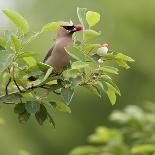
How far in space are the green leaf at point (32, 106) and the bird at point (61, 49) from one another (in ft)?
0.65

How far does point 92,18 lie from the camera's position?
11.9 feet

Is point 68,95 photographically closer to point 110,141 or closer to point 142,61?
point 110,141

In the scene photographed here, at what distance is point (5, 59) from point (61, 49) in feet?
2.26

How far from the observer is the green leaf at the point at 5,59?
334 centimetres

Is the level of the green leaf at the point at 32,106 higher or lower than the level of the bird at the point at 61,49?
lower

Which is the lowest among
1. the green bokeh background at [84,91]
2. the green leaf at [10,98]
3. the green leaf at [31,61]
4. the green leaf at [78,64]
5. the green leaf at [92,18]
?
the green bokeh background at [84,91]

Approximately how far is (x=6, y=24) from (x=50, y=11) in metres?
1.92

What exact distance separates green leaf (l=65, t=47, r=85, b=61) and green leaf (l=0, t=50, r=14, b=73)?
24 cm

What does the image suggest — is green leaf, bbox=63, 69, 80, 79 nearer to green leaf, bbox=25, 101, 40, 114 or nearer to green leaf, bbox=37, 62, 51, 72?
green leaf, bbox=37, 62, 51, 72

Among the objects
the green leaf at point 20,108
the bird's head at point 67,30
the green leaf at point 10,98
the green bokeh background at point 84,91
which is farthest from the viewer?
the green bokeh background at point 84,91

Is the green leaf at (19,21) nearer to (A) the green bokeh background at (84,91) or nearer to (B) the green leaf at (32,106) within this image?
→ (B) the green leaf at (32,106)

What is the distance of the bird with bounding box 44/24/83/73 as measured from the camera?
3807 millimetres

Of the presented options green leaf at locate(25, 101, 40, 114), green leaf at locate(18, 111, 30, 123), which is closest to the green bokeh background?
green leaf at locate(18, 111, 30, 123)

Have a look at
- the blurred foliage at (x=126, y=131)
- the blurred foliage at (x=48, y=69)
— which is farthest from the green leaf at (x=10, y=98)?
the blurred foliage at (x=126, y=131)
